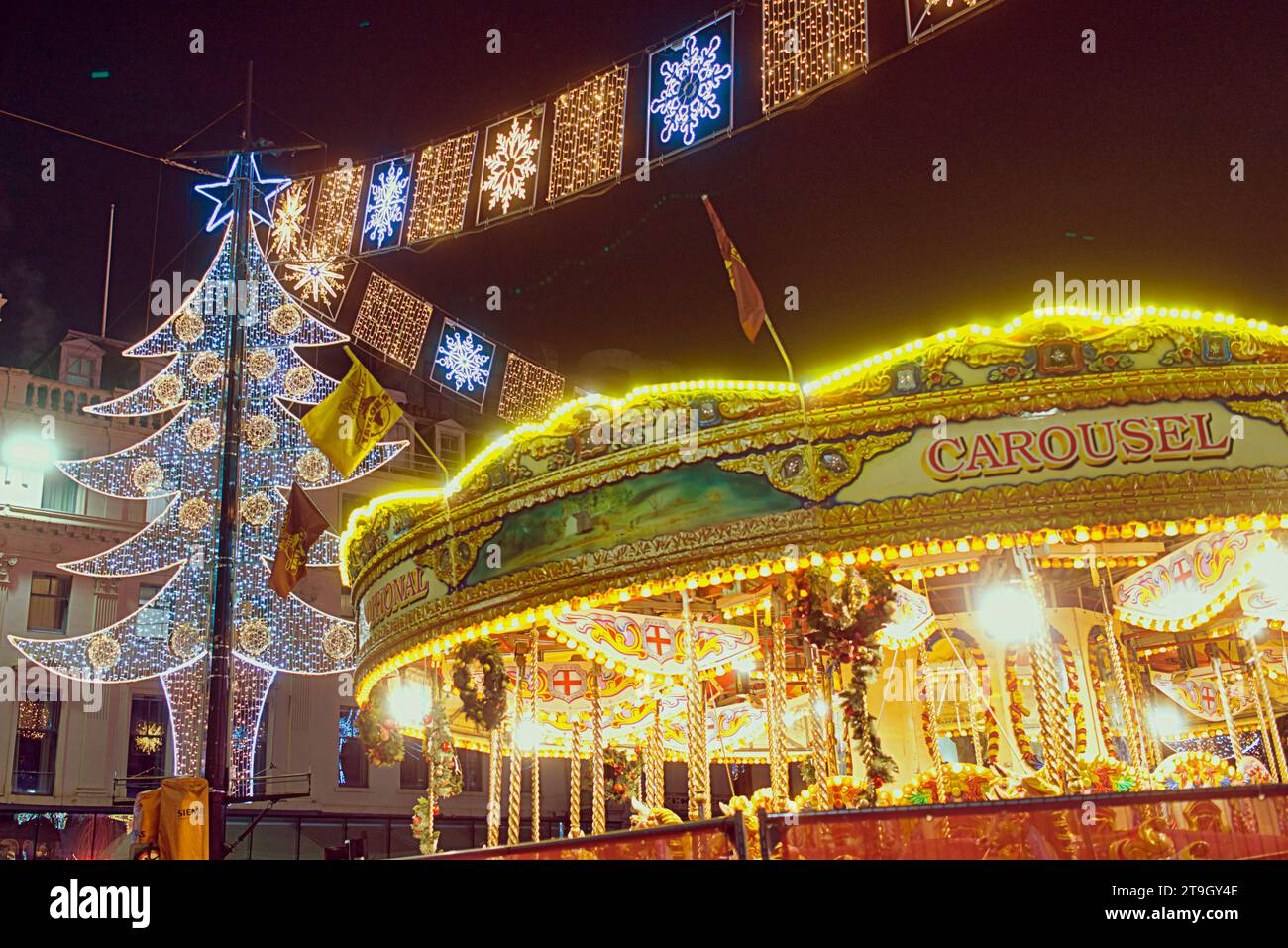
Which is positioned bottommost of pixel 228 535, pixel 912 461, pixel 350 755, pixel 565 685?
pixel 350 755

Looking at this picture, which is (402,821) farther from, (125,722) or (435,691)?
(435,691)

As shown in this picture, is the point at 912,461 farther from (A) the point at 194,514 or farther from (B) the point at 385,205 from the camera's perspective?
(A) the point at 194,514

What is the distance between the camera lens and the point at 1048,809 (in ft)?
23.3

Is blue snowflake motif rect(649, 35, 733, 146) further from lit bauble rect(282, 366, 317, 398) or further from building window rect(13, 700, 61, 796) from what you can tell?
building window rect(13, 700, 61, 796)

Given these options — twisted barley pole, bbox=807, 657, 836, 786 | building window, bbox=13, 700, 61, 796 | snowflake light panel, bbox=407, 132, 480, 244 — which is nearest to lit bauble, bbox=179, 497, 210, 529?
snowflake light panel, bbox=407, 132, 480, 244

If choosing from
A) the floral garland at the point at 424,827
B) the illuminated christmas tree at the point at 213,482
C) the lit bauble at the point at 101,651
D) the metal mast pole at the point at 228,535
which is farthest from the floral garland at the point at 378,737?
the lit bauble at the point at 101,651

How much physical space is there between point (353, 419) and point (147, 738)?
19471 millimetres

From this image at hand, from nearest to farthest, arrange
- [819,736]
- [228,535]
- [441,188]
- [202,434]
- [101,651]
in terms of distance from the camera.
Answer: [819,736] < [441,188] < [228,535] < [202,434] < [101,651]

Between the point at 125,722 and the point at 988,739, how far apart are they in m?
22.4

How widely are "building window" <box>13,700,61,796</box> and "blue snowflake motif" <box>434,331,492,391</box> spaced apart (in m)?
17.4

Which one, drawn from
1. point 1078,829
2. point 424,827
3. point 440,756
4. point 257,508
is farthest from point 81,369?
point 1078,829

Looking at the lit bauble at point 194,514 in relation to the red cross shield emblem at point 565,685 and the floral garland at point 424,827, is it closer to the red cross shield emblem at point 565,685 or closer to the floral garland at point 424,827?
the red cross shield emblem at point 565,685

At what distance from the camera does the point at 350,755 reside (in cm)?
3178
